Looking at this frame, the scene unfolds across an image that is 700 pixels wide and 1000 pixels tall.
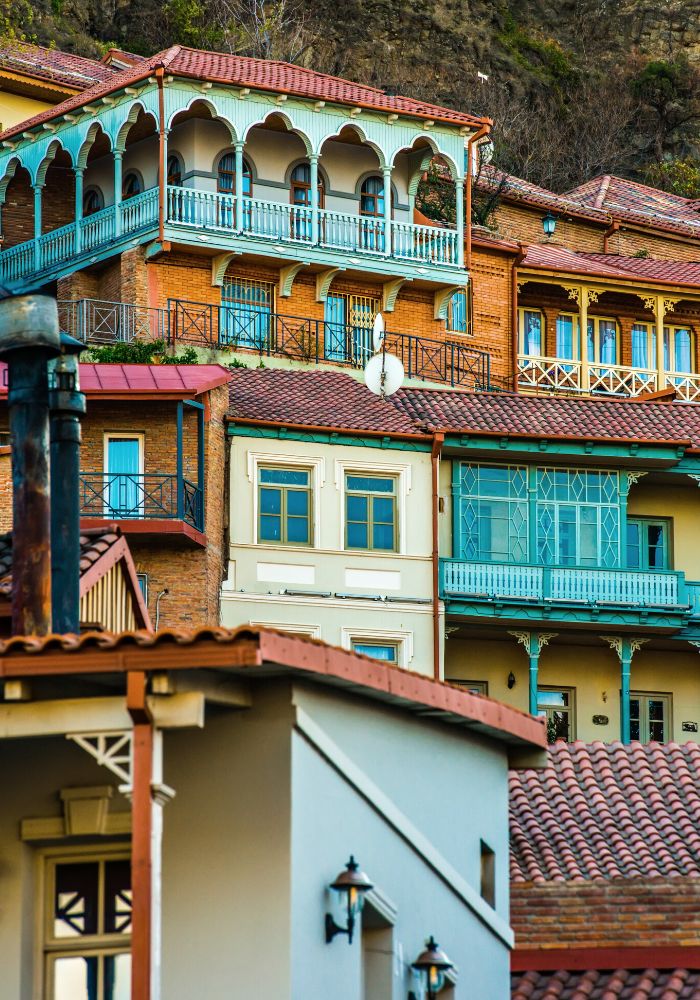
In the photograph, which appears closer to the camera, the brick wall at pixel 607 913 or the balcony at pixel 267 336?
the brick wall at pixel 607 913

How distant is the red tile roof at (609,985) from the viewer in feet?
66.8

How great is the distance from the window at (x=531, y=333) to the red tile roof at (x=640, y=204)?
9053 millimetres

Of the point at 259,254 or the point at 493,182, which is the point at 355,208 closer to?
the point at 259,254

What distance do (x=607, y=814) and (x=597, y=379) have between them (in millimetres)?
27798

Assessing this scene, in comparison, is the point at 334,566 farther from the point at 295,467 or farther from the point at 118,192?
the point at 118,192

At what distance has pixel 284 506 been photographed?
37.7 metres

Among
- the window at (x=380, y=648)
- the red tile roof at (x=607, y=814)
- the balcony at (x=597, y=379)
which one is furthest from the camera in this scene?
the balcony at (x=597, y=379)

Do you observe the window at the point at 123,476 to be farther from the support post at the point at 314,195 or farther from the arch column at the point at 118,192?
the support post at the point at 314,195

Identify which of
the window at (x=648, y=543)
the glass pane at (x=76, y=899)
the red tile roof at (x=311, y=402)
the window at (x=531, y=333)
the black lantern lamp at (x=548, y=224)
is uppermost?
the black lantern lamp at (x=548, y=224)

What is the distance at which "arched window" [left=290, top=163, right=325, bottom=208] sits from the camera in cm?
4769

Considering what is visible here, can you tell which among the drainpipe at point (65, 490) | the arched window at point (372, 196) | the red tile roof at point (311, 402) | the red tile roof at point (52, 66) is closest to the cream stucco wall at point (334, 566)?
the red tile roof at point (311, 402)

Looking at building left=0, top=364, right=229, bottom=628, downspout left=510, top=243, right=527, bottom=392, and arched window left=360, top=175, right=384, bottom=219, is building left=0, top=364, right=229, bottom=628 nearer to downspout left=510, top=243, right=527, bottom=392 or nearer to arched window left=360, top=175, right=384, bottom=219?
arched window left=360, top=175, right=384, bottom=219

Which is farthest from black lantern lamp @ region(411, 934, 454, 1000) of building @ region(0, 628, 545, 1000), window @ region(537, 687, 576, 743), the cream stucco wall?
window @ region(537, 687, 576, 743)

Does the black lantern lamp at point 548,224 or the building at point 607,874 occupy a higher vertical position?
the black lantern lamp at point 548,224
